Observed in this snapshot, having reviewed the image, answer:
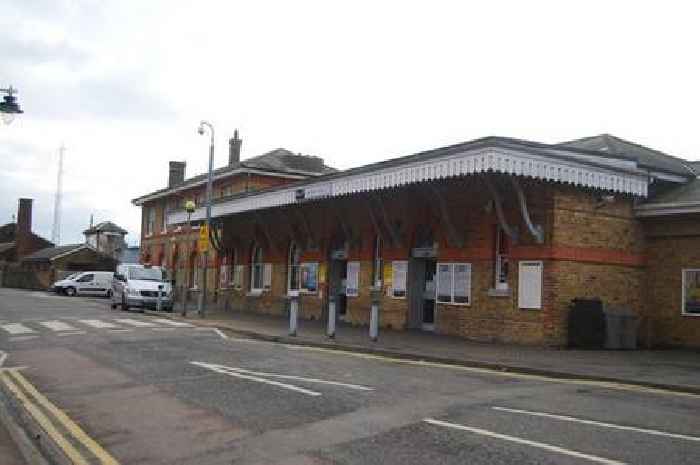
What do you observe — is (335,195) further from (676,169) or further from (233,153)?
(233,153)

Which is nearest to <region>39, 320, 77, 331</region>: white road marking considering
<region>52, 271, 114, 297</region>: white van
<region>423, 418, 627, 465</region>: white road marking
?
<region>423, 418, 627, 465</region>: white road marking

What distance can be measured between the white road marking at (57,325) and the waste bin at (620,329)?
1456cm

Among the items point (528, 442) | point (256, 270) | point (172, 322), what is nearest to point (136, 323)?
point (172, 322)

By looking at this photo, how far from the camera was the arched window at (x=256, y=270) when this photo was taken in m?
36.2

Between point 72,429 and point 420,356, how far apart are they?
8.70 m

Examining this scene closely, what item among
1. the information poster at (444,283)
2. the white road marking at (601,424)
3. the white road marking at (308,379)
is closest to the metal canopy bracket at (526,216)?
the information poster at (444,283)

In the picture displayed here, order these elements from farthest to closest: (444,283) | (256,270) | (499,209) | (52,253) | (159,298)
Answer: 1. (52,253)
2. (256,270)
3. (159,298)
4. (444,283)
5. (499,209)

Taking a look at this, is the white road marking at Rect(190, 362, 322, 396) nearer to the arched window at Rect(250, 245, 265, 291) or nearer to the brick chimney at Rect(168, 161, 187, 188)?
the arched window at Rect(250, 245, 265, 291)

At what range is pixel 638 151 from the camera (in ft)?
83.6

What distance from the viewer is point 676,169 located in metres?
23.3

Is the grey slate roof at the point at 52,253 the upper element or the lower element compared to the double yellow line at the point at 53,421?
upper

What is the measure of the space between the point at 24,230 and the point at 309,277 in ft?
225

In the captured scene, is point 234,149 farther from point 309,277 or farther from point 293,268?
point 309,277

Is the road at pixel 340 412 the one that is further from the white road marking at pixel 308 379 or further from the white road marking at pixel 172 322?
the white road marking at pixel 172 322
